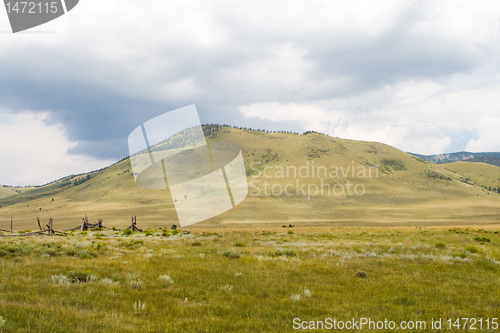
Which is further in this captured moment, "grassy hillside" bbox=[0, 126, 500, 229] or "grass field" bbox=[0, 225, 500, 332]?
"grassy hillside" bbox=[0, 126, 500, 229]

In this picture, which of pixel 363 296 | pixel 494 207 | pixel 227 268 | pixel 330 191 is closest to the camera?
pixel 363 296

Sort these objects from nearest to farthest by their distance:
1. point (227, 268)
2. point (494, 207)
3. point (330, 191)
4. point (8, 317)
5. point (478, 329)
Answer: point (8, 317)
point (478, 329)
point (227, 268)
point (494, 207)
point (330, 191)

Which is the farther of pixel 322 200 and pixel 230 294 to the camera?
pixel 322 200

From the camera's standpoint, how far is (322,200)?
130m

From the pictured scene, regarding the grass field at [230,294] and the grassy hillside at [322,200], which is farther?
the grassy hillside at [322,200]

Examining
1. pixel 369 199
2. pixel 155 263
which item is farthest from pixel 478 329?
pixel 369 199

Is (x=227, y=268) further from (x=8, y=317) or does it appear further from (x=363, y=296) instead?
(x=8, y=317)

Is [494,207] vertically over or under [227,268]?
under

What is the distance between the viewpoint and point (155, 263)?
12008mm

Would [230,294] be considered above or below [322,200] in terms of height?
above

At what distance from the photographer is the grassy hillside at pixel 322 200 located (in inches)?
3684

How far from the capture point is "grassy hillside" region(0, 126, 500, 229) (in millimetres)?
Result: 93562

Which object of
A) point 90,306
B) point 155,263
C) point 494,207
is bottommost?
point 494,207

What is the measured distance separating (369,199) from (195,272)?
13440 centimetres
